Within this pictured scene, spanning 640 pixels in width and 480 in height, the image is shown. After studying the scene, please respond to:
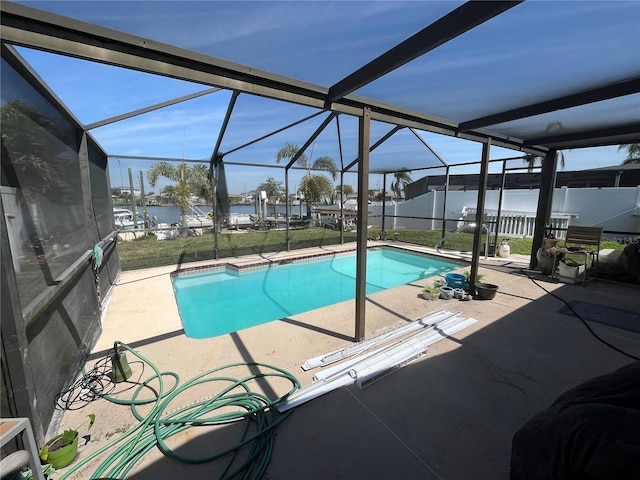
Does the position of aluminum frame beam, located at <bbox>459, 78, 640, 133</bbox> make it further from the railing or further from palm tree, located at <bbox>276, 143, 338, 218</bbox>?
the railing

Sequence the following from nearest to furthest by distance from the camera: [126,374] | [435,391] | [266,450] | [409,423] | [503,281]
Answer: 1. [266,450]
2. [409,423]
3. [435,391]
4. [126,374]
5. [503,281]

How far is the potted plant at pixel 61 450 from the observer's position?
4.80 ft

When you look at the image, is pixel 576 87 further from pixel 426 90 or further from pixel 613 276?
pixel 613 276

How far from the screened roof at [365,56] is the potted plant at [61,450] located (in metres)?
2.14

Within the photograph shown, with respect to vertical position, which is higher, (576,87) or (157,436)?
(576,87)

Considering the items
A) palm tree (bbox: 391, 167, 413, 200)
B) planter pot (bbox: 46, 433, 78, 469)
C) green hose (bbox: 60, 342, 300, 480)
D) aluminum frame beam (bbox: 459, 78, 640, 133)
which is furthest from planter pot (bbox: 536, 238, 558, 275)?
planter pot (bbox: 46, 433, 78, 469)

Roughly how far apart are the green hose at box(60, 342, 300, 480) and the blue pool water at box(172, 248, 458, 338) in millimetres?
Result: 2053

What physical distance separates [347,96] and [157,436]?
295cm

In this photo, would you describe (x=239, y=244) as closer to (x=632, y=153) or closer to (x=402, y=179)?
(x=402, y=179)

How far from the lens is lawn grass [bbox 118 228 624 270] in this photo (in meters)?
6.17

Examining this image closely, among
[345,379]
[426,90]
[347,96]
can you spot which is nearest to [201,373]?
[345,379]

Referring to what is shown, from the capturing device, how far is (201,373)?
232cm

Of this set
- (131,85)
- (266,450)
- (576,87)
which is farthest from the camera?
(131,85)

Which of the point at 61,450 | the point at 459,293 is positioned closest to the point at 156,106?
the point at 61,450
